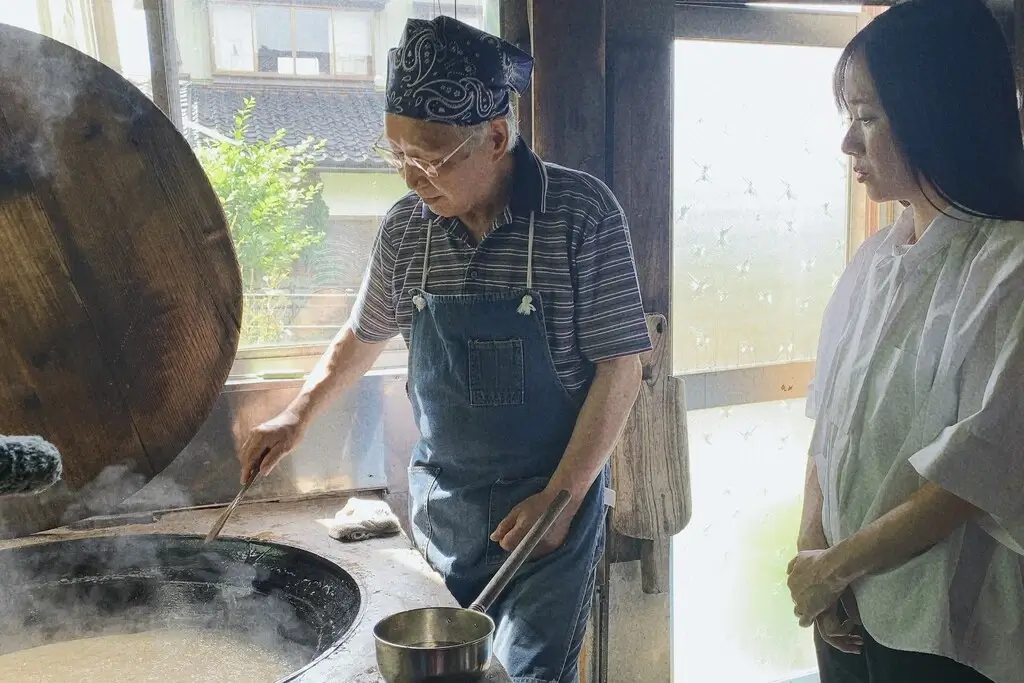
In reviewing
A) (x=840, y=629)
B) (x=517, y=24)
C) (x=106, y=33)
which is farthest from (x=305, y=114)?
(x=840, y=629)

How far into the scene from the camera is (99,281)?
1631mm

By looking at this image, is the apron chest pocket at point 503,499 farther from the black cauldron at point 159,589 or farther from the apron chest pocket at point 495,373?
the black cauldron at point 159,589

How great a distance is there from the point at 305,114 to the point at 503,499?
1.23m

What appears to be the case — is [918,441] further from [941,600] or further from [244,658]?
[244,658]

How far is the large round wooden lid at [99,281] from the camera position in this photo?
5.09 feet

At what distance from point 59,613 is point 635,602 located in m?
1.58

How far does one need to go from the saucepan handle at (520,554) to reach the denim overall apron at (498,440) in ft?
0.53

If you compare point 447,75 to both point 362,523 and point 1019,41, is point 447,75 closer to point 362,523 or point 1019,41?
point 362,523

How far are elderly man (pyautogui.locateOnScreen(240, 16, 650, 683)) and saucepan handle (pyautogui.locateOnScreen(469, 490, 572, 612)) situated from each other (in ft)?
0.22

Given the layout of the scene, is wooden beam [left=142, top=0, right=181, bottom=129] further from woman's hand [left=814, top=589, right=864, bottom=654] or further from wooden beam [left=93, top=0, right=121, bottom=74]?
woman's hand [left=814, top=589, right=864, bottom=654]

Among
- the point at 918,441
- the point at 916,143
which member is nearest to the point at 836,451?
the point at 918,441

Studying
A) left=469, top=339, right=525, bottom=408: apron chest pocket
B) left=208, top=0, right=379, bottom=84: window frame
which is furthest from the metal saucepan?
left=208, top=0, right=379, bottom=84: window frame

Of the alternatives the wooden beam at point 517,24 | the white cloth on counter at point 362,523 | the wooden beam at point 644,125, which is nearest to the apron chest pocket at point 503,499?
the white cloth on counter at point 362,523

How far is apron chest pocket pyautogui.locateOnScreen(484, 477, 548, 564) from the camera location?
1.74m
